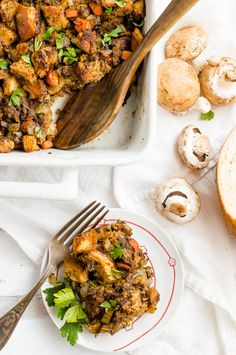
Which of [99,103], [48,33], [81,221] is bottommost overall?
[81,221]

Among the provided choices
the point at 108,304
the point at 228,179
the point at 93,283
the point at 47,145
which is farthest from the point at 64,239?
the point at 228,179

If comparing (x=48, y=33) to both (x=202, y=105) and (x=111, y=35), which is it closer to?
(x=111, y=35)

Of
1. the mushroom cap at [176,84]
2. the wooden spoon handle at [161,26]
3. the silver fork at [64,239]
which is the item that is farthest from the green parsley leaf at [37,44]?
the silver fork at [64,239]

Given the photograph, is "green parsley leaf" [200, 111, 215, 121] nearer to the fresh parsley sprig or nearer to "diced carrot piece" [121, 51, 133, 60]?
"diced carrot piece" [121, 51, 133, 60]

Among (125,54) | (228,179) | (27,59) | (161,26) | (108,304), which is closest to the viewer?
(161,26)

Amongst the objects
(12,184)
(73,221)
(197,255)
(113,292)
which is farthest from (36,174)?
(197,255)

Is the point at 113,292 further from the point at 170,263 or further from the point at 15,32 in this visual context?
the point at 15,32

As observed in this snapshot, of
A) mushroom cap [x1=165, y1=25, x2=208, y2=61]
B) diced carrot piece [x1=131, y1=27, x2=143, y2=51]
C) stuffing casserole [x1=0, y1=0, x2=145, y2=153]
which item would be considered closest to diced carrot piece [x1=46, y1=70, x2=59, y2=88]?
stuffing casserole [x1=0, y1=0, x2=145, y2=153]
